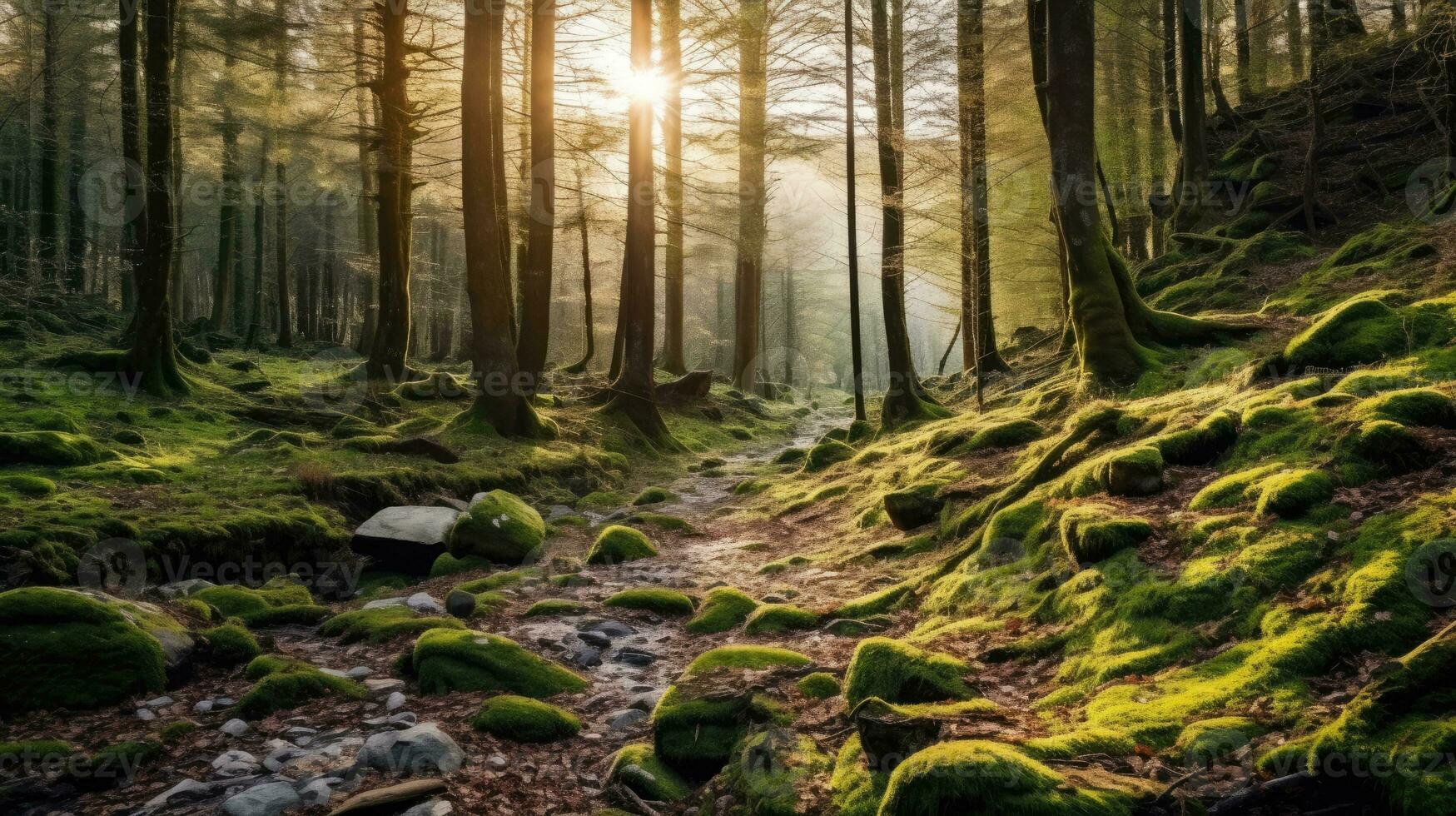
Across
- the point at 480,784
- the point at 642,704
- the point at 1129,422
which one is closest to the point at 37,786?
the point at 480,784

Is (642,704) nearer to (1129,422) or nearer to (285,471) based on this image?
(1129,422)

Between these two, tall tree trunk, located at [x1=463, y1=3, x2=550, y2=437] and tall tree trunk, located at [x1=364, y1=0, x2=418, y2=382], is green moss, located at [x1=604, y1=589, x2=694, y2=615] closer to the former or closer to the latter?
tall tree trunk, located at [x1=463, y1=3, x2=550, y2=437]

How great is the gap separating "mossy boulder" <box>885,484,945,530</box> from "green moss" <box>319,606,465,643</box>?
437cm

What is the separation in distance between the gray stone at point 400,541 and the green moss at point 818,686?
18.1 feet

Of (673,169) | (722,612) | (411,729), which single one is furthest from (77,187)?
(411,729)

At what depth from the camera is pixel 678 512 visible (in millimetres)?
12008

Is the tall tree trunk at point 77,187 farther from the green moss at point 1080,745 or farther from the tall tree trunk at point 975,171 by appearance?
the green moss at point 1080,745

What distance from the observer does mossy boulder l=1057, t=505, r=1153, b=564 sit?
5.06 m

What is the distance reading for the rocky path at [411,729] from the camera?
12.3 ft

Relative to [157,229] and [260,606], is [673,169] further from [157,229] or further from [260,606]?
[260,606]

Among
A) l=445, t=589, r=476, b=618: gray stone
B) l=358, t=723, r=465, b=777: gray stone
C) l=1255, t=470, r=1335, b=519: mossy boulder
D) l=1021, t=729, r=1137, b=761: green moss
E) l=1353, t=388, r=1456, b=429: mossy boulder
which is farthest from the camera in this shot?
l=445, t=589, r=476, b=618: gray stone

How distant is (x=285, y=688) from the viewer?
4.95 m

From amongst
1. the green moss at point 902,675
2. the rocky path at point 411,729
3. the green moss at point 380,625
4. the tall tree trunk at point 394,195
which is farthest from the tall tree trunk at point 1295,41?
the green moss at point 380,625

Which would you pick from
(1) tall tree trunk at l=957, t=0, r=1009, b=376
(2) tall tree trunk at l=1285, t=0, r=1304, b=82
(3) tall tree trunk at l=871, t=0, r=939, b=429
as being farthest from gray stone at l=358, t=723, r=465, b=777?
(2) tall tree trunk at l=1285, t=0, r=1304, b=82
